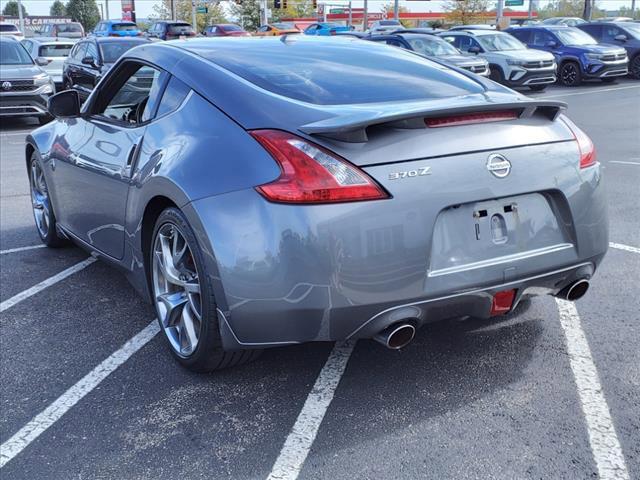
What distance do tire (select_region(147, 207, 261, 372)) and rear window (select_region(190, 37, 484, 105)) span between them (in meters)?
0.81

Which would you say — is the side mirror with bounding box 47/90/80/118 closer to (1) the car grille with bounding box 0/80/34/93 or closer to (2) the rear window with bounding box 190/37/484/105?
(2) the rear window with bounding box 190/37/484/105

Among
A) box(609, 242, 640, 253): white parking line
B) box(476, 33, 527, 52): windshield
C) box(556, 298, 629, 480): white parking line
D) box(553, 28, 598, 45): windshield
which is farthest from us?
box(553, 28, 598, 45): windshield

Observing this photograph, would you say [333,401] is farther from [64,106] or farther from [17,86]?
[17,86]

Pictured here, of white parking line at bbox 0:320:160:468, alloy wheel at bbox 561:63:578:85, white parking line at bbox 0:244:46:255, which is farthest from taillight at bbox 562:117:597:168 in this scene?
alloy wheel at bbox 561:63:578:85

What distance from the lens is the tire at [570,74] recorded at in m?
22.6

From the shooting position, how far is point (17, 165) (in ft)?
33.4

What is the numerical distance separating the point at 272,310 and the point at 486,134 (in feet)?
3.85

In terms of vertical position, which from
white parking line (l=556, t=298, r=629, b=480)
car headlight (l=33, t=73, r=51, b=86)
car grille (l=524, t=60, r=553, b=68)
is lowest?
white parking line (l=556, t=298, r=629, b=480)

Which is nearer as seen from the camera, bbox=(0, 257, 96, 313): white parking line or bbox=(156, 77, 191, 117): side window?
bbox=(156, 77, 191, 117): side window

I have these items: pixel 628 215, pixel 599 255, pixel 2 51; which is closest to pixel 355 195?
pixel 599 255

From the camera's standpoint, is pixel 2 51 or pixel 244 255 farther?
pixel 2 51

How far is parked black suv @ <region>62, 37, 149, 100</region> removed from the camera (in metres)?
16.0

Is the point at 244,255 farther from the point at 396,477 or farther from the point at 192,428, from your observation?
the point at 396,477

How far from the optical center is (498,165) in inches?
122
